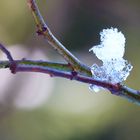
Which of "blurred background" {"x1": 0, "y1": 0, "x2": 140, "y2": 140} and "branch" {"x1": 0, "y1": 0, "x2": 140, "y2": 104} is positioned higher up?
"blurred background" {"x1": 0, "y1": 0, "x2": 140, "y2": 140}

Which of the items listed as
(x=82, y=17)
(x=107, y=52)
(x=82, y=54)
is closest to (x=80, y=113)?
(x=82, y=54)

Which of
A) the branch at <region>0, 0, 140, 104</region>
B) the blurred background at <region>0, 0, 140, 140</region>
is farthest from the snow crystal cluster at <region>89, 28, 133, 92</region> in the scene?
the blurred background at <region>0, 0, 140, 140</region>

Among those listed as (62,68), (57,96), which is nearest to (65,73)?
(62,68)

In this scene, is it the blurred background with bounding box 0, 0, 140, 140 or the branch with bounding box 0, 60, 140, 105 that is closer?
the branch with bounding box 0, 60, 140, 105

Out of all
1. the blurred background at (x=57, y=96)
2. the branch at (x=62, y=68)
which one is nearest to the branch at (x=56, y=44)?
the branch at (x=62, y=68)

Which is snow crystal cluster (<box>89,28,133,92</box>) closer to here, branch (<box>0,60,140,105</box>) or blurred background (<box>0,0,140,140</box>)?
branch (<box>0,60,140,105</box>)

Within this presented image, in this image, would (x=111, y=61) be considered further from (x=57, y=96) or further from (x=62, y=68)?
(x=57, y=96)

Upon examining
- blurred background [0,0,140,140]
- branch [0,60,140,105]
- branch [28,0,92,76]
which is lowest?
branch [0,60,140,105]
